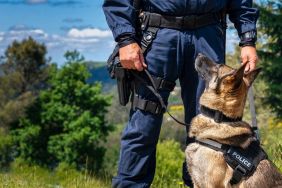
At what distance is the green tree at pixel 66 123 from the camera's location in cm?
4641

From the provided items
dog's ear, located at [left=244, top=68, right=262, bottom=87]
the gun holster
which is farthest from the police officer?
dog's ear, located at [left=244, top=68, right=262, bottom=87]

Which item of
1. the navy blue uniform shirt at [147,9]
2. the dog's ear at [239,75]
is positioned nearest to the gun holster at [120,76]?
the navy blue uniform shirt at [147,9]

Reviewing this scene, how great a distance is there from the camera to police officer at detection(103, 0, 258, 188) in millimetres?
5078

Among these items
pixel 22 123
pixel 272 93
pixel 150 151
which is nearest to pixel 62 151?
pixel 22 123

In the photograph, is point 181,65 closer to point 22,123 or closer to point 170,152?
point 170,152

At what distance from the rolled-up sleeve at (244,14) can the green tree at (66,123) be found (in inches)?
1587

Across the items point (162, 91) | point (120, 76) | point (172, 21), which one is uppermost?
point (172, 21)

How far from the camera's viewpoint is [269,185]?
465cm

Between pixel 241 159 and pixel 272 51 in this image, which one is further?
pixel 272 51

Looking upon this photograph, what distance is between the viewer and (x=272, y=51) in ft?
102

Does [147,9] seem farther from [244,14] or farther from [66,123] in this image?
[66,123]

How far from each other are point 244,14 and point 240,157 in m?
1.49

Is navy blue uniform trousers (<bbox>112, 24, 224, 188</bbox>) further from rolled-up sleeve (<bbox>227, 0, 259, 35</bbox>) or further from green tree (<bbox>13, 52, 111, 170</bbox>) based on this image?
green tree (<bbox>13, 52, 111, 170</bbox>)

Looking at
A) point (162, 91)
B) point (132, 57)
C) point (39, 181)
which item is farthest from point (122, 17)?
point (39, 181)
